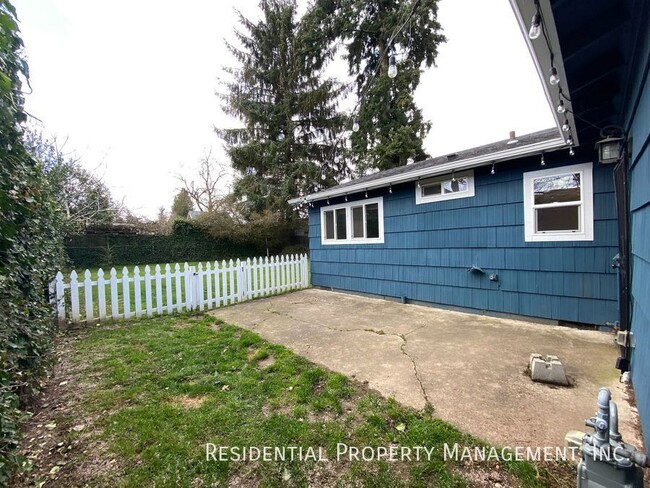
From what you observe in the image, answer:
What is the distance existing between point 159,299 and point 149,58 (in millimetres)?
9264

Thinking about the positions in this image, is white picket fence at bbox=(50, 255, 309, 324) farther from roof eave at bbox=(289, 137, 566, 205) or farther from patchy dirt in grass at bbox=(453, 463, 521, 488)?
patchy dirt in grass at bbox=(453, 463, 521, 488)

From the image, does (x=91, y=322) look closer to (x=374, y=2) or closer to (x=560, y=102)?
(x=560, y=102)

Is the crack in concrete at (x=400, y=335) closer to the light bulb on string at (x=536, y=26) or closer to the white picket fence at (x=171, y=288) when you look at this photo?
the white picket fence at (x=171, y=288)

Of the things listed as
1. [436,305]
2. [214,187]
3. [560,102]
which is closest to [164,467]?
[560,102]

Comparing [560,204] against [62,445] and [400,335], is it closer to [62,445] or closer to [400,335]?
[400,335]

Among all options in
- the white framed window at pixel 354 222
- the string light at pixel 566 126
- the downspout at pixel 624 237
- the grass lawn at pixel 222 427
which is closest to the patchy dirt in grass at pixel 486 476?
the grass lawn at pixel 222 427

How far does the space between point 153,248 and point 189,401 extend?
1232 centimetres

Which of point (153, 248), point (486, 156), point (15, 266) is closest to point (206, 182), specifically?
point (153, 248)

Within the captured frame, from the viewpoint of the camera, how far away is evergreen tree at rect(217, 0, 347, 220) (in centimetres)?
1391

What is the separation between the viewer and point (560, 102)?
2635 millimetres

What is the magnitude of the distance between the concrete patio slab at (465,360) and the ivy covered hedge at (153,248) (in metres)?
9.19

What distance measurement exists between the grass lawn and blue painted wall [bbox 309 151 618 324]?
3.36m

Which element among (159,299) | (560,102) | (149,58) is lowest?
(159,299)

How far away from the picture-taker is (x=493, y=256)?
4828mm
